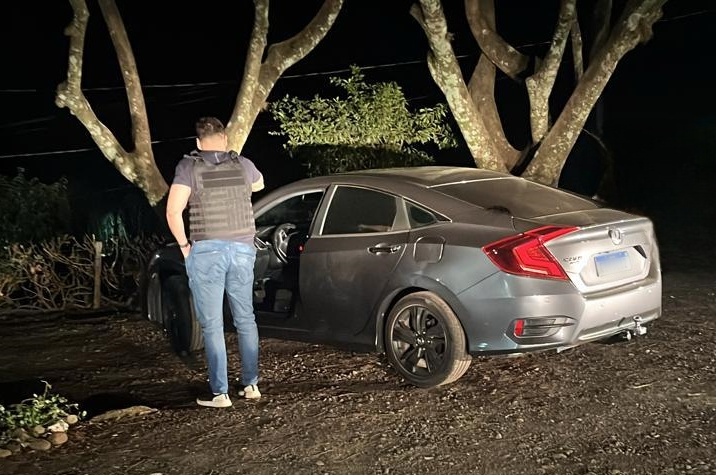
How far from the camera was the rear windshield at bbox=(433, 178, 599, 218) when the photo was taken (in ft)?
20.6

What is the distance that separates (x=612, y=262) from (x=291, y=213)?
265cm

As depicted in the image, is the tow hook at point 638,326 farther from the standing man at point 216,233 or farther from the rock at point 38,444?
the rock at point 38,444

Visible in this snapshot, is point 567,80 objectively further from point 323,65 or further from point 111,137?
point 111,137

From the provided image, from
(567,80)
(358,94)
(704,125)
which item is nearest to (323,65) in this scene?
(567,80)

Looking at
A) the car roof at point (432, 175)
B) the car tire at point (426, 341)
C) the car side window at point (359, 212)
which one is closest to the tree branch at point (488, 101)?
the car roof at point (432, 175)

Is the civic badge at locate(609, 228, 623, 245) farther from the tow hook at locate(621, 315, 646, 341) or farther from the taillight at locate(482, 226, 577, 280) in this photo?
the tow hook at locate(621, 315, 646, 341)

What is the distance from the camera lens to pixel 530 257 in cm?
581

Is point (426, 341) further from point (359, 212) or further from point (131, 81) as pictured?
point (131, 81)

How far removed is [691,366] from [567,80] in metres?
Answer: 17.4

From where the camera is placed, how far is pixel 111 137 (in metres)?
10.2

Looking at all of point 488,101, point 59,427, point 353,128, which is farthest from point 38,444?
point 488,101

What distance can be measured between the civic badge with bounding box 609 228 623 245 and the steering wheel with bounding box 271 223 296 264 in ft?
7.99

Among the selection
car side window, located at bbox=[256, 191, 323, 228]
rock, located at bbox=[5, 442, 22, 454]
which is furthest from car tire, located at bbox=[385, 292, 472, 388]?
→ rock, located at bbox=[5, 442, 22, 454]

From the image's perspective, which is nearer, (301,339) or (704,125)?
(301,339)
